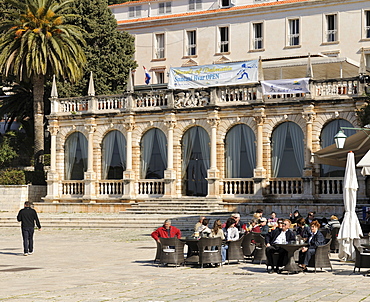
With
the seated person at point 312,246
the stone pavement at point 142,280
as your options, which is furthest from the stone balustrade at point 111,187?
the seated person at point 312,246

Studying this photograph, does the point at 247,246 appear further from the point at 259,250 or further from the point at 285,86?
the point at 285,86

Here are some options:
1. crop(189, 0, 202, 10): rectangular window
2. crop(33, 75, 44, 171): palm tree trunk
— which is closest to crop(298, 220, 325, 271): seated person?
crop(33, 75, 44, 171): palm tree trunk

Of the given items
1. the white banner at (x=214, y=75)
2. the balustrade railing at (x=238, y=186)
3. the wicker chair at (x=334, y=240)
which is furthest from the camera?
the white banner at (x=214, y=75)

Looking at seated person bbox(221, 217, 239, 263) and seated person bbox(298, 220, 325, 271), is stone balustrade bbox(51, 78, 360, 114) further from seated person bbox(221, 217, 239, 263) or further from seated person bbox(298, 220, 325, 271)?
seated person bbox(298, 220, 325, 271)

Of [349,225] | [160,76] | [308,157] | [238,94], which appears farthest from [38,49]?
[349,225]

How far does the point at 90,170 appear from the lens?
41.4 metres

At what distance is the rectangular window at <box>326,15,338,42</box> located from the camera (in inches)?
2169

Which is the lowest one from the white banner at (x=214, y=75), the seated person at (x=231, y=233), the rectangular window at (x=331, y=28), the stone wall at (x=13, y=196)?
the seated person at (x=231, y=233)

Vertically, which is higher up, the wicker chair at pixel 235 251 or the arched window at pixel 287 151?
the arched window at pixel 287 151

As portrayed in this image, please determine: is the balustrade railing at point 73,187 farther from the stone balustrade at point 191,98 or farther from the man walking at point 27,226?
the man walking at point 27,226

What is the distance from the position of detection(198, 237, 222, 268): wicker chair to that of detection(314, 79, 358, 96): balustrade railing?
19.2 m

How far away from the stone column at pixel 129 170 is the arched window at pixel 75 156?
3.28m

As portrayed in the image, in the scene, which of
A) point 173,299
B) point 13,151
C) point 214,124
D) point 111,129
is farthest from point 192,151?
point 173,299

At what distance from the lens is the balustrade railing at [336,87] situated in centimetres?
3553
